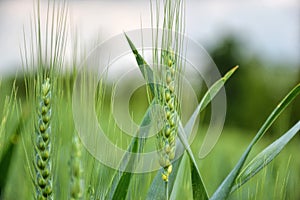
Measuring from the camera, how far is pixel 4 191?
0.89m

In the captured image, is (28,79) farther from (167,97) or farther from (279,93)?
(279,93)

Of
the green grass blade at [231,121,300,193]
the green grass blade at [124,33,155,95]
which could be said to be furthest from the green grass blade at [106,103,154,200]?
the green grass blade at [231,121,300,193]

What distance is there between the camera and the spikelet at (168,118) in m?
0.65

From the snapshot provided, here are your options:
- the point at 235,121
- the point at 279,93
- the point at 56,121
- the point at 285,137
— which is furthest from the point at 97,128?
the point at 235,121

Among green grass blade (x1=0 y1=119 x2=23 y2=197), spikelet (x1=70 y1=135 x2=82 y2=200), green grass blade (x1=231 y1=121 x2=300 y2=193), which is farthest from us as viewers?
green grass blade (x1=0 y1=119 x2=23 y2=197)

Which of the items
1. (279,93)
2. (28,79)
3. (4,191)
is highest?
(28,79)

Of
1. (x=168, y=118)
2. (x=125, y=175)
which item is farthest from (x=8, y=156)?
(x=168, y=118)

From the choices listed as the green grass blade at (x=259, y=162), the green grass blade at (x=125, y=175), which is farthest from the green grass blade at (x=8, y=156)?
the green grass blade at (x=259, y=162)

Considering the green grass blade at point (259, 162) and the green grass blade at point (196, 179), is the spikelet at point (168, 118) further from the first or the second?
the green grass blade at point (259, 162)

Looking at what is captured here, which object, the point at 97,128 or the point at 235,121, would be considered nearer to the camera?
the point at 97,128

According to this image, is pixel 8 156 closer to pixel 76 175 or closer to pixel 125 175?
pixel 125 175

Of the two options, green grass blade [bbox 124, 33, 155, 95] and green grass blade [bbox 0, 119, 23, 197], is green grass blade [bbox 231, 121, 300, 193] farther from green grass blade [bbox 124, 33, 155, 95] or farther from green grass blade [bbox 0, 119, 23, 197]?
green grass blade [bbox 0, 119, 23, 197]

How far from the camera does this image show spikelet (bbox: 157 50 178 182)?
652 millimetres

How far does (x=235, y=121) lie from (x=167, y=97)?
10.1m
